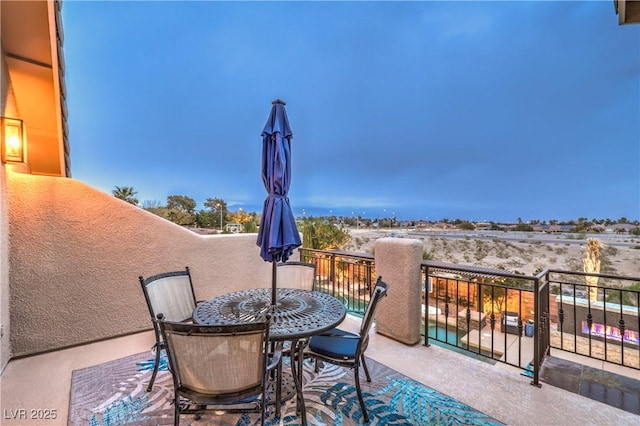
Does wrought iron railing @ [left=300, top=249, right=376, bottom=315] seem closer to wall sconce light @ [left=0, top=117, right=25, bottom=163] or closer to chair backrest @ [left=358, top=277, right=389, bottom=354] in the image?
chair backrest @ [left=358, top=277, right=389, bottom=354]

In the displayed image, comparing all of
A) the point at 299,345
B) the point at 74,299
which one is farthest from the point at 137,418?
the point at 74,299

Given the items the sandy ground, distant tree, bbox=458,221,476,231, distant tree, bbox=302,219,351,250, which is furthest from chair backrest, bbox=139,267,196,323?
distant tree, bbox=458,221,476,231

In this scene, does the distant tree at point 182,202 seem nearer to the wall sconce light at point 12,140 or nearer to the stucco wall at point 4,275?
the stucco wall at point 4,275

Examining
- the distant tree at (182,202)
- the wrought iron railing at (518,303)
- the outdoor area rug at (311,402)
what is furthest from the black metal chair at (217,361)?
the distant tree at (182,202)

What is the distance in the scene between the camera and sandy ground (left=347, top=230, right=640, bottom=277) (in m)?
8.05

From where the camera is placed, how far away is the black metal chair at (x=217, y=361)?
145cm

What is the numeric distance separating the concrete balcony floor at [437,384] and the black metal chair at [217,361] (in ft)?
4.60

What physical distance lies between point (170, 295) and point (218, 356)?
1.44 m

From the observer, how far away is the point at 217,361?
58.9 inches

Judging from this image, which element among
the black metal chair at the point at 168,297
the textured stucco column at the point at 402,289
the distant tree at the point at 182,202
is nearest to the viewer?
the black metal chair at the point at 168,297

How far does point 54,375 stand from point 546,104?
89.9 ft

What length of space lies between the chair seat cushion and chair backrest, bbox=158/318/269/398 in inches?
28.1

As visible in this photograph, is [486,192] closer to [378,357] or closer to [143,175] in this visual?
[378,357]

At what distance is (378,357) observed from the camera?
9.98ft
